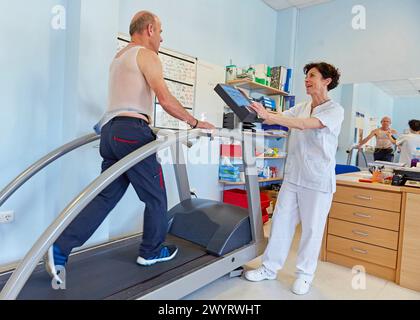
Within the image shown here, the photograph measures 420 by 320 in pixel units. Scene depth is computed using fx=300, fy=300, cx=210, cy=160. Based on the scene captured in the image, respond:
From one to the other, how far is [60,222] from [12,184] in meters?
0.81

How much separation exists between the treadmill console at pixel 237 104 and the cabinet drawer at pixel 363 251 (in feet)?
4.50

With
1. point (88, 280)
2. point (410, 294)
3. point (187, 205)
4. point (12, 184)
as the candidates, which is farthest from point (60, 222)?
point (410, 294)

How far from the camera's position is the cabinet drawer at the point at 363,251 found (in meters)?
2.24

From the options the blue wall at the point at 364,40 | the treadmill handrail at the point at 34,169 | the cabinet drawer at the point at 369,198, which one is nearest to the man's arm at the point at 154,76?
the treadmill handrail at the point at 34,169

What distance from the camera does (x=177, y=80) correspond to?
3000 mm

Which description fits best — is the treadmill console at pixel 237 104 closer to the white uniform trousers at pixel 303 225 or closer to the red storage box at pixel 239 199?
the white uniform trousers at pixel 303 225

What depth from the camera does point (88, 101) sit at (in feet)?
7.23

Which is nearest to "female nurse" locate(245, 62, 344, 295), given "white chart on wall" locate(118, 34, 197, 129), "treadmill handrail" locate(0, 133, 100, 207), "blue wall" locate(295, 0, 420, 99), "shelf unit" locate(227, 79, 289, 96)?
"treadmill handrail" locate(0, 133, 100, 207)

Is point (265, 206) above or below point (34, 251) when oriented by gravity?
below

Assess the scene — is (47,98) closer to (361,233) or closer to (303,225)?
(303,225)

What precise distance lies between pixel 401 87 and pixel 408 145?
783mm

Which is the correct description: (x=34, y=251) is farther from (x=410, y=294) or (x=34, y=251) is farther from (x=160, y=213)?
(x=410, y=294)

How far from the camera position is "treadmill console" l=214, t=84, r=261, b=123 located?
1743 millimetres

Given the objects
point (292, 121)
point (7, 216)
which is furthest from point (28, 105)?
point (292, 121)
